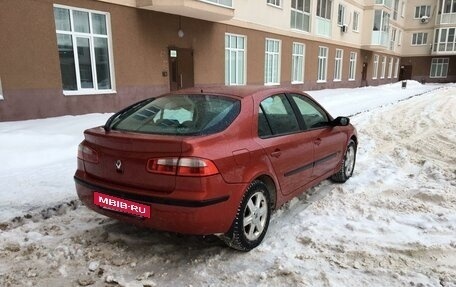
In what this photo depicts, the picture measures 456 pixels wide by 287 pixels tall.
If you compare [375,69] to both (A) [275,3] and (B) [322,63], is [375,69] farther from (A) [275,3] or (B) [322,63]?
(A) [275,3]

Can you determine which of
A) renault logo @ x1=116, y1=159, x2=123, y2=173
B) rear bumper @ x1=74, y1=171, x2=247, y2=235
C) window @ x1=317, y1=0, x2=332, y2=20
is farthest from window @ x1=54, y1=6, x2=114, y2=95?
window @ x1=317, y1=0, x2=332, y2=20

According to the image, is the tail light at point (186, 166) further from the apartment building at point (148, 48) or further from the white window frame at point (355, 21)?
the white window frame at point (355, 21)

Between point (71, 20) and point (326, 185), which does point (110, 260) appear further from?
point (71, 20)

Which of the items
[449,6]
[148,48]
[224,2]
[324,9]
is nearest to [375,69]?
[324,9]

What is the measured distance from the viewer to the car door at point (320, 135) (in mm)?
4445

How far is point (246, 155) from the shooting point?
3.34 metres

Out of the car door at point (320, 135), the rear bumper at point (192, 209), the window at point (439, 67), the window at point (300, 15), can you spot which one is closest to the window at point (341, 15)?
the window at point (300, 15)

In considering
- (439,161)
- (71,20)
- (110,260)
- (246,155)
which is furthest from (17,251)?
(71,20)

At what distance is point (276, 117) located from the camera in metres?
3.98

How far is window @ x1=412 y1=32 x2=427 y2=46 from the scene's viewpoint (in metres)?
44.2

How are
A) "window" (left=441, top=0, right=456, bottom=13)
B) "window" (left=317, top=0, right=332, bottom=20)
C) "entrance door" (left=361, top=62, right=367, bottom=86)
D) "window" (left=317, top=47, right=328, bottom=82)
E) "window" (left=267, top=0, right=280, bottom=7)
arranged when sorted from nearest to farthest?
"window" (left=267, top=0, right=280, bottom=7)
"window" (left=317, top=0, right=332, bottom=20)
"window" (left=317, top=47, right=328, bottom=82)
"entrance door" (left=361, top=62, right=367, bottom=86)
"window" (left=441, top=0, right=456, bottom=13)

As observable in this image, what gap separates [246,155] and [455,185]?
356 centimetres

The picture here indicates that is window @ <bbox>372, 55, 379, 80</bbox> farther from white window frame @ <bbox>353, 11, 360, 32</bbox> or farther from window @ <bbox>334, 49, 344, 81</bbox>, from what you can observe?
window @ <bbox>334, 49, 344, 81</bbox>

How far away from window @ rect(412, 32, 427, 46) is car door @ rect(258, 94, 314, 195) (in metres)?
46.9
